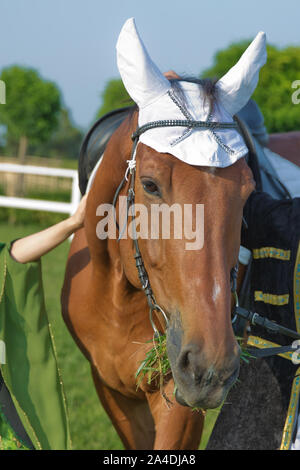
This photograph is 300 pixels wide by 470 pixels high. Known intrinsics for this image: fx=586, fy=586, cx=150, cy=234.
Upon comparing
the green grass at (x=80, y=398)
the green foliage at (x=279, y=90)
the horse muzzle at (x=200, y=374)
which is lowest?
the green grass at (x=80, y=398)

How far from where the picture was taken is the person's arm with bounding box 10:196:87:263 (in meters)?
2.87

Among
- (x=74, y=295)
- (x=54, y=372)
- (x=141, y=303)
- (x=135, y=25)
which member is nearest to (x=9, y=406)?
(x=54, y=372)

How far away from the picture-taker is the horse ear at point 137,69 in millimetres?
2076

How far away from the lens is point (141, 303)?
2695mm

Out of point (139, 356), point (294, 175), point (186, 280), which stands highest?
point (294, 175)

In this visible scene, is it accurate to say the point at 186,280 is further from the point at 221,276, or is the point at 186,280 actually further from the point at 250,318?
the point at 250,318

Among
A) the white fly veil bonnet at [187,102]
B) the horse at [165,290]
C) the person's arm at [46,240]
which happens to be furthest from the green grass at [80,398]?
the white fly veil bonnet at [187,102]

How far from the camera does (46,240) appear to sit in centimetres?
291

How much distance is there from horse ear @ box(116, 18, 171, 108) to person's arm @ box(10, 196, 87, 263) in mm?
805

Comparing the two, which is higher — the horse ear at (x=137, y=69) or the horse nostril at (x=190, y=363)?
the horse ear at (x=137, y=69)

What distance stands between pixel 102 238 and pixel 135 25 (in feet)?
3.09

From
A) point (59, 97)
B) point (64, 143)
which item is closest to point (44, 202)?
point (59, 97)

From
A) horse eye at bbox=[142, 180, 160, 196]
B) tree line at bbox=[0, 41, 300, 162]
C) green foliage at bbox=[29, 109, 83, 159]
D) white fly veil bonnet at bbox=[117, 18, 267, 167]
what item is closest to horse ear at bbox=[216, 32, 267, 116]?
white fly veil bonnet at bbox=[117, 18, 267, 167]

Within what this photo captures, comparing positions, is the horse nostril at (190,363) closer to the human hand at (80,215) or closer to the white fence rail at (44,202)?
the human hand at (80,215)
